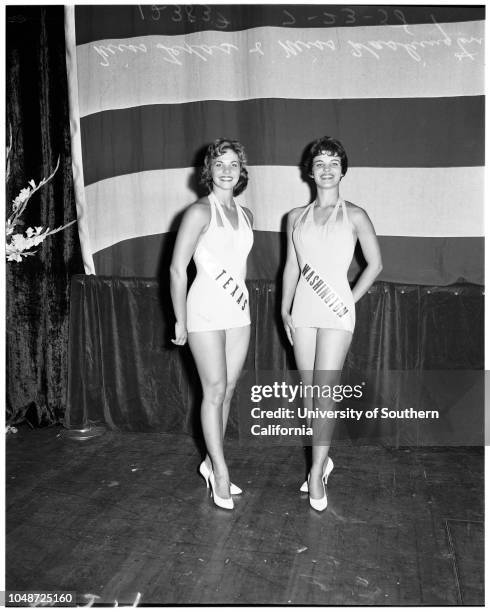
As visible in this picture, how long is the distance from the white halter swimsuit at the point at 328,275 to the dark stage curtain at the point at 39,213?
1504 mm

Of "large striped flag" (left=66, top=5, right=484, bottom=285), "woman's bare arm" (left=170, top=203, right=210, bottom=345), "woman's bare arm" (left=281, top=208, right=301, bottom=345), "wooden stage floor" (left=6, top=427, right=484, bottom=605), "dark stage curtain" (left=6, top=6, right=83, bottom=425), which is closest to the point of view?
"wooden stage floor" (left=6, top=427, right=484, bottom=605)

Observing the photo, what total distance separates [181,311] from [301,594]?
1.07m

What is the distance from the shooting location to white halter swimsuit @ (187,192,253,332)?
7.84 ft

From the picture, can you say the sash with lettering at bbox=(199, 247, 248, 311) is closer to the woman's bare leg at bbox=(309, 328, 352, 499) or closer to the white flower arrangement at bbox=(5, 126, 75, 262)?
the woman's bare leg at bbox=(309, 328, 352, 499)

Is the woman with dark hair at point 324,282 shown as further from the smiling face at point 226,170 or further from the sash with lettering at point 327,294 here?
the smiling face at point 226,170

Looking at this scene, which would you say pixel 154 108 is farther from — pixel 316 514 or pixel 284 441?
pixel 316 514

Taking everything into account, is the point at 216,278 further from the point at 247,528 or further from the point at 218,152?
the point at 247,528

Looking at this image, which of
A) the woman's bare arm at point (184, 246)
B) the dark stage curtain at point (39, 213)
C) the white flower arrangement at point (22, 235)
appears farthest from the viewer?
the dark stage curtain at point (39, 213)

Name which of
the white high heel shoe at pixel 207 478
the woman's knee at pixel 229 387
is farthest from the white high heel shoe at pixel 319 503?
the woman's knee at pixel 229 387

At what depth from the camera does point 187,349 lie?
132 inches

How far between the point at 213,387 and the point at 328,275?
63 centimetres

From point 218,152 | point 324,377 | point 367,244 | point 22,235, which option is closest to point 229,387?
point 324,377

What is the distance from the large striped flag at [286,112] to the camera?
2.93 m

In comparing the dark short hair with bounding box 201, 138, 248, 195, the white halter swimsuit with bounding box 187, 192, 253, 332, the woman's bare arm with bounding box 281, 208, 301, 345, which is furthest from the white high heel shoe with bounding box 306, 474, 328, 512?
the dark short hair with bounding box 201, 138, 248, 195
